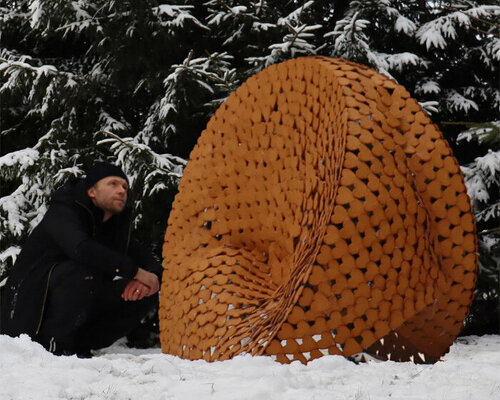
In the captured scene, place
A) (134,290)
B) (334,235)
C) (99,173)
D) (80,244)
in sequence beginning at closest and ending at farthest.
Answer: (334,235), (80,244), (134,290), (99,173)

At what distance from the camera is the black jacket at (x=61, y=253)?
3779 millimetres

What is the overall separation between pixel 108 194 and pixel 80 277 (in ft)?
1.60

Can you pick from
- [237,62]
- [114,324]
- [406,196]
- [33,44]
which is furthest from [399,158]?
[33,44]

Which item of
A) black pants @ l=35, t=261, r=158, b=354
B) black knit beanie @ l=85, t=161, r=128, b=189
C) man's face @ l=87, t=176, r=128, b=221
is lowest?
black pants @ l=35, t=261, r=158, b=354

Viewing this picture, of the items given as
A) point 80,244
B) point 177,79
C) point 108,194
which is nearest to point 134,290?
point 80,244

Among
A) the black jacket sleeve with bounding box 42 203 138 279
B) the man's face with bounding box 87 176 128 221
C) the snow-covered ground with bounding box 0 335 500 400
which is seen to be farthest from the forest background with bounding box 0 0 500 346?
the snow-covered ground with bounding box 0 335 500 400

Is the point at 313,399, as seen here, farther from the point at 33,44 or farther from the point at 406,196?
the point at 33,44

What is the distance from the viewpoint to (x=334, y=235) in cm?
332

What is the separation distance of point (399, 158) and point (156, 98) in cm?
386

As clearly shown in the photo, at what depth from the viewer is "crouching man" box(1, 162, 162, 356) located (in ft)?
12.7

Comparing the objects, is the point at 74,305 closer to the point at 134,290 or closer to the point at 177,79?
the point at 134,290

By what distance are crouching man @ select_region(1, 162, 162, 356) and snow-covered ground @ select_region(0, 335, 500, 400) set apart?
640 millimetres

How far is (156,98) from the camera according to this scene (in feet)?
22.7

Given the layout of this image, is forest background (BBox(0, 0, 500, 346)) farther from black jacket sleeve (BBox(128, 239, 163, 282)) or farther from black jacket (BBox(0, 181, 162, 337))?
black jacket (BBox(0, 181, 162, 337))
